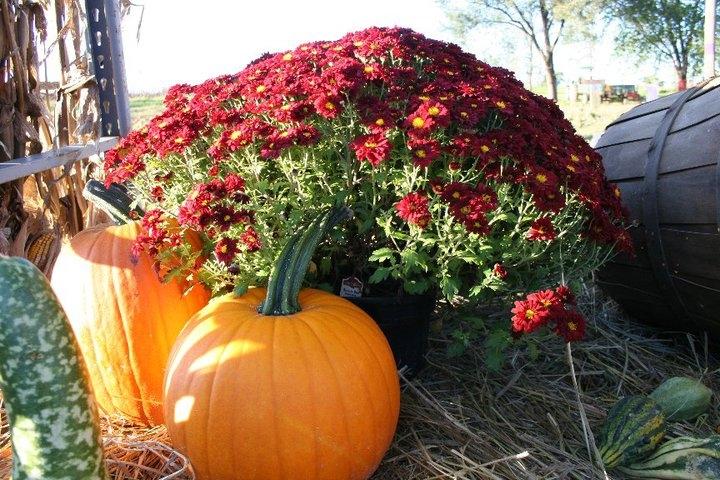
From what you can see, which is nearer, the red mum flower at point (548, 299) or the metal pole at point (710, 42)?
the red mum flower at point (548, 299)

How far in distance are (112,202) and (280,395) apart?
1.22m

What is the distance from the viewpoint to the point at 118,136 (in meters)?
3.72

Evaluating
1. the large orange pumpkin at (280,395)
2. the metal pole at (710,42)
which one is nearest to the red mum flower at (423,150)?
the large orange pumpkin at (280,395)

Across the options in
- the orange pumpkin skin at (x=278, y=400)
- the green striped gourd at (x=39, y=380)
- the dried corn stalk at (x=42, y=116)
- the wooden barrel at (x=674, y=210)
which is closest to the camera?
the green striped gourd at (x=39, y=380)

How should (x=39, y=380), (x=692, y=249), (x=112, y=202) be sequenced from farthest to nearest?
(x=112, y=202), (x=692, y=249), (x=39, y=380)

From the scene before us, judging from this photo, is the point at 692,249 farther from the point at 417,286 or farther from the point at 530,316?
the point at 417,286

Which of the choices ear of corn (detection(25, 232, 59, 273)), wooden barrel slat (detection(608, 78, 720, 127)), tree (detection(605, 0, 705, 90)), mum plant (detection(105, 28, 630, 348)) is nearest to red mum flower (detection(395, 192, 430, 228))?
mum plant (detection(105, 28, 630, 348))

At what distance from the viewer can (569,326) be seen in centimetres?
186

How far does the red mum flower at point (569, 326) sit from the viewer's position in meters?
1.85

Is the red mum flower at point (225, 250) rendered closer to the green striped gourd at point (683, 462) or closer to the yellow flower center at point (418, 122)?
the yellow flower center at point (418, 122)

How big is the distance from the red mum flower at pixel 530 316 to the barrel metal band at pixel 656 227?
1039mm

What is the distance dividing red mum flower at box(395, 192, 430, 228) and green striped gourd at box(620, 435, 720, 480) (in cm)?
99

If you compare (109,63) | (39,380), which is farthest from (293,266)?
(109,63)

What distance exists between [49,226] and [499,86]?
2.56 meters
